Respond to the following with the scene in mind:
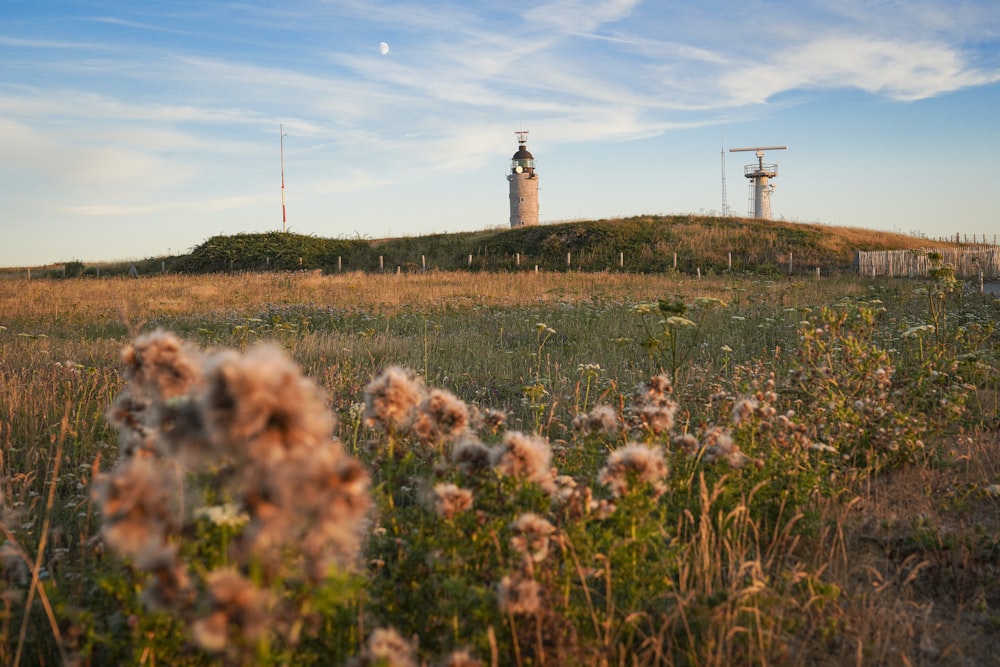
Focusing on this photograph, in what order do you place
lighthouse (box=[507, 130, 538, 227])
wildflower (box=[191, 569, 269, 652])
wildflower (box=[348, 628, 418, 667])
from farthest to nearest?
lighthouse (box=[507, 130, 538, 227]) → wildflower (box=[348, 628, 418, 667]) → wildflower (box=[191, 569, 269, 652])

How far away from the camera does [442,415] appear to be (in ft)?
8.03

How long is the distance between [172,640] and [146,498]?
1.01 m

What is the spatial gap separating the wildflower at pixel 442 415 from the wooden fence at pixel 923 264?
1378 inches

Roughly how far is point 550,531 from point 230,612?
1.19m

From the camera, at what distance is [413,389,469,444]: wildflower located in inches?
95.6

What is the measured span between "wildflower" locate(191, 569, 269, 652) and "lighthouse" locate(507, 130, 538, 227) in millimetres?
58285

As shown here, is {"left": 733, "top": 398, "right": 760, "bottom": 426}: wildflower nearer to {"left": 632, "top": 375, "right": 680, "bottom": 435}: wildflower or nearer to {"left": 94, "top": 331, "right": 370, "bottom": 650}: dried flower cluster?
{"left": 632, "top": 375, "right": 680, "bottom": 435}: wildflower

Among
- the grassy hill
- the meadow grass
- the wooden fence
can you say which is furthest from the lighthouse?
the meadow grass

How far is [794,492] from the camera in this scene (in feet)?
12.6

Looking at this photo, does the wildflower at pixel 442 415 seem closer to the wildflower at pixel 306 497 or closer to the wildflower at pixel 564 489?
the wildflower at pixel 564 489

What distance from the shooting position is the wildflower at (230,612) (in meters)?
1.29

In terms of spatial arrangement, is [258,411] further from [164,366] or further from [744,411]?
[744,411]

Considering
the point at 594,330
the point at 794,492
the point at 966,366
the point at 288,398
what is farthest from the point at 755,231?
the point at 288,398

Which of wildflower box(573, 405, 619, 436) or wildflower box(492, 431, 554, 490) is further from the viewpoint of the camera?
wildflower box(573, 405, 619, 436)
